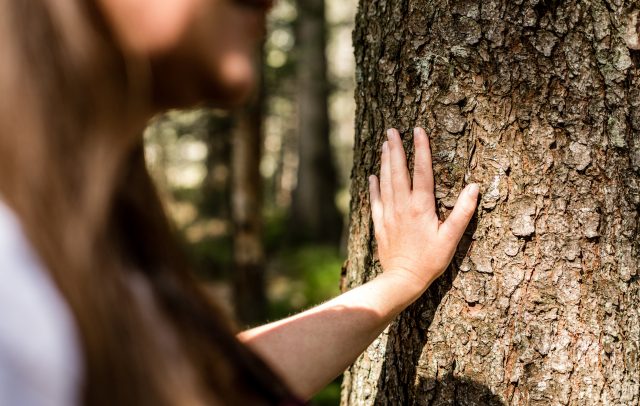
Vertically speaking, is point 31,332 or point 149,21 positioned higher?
point 149,21

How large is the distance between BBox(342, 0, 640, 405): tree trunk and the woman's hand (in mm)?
45

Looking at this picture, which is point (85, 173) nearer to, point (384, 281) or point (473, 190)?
point (384, 281)

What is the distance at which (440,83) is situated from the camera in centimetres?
168

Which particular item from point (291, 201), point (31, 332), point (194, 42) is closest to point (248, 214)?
→ point (194, 42)

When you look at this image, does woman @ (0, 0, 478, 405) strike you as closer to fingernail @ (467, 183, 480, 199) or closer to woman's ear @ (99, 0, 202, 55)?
woman's ear @ (99, 0, 202, 55)

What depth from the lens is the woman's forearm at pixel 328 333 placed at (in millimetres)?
1416

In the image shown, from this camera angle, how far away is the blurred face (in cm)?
74

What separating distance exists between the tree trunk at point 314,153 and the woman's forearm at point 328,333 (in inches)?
424

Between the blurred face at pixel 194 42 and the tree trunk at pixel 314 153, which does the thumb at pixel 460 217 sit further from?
the tree trunk at pixel 314 153

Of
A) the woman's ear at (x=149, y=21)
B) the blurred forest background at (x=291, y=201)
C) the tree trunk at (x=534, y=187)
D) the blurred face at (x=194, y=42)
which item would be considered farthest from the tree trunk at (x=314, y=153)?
the woman's ear at (x=149, y=21)

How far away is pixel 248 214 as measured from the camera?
6727 mm

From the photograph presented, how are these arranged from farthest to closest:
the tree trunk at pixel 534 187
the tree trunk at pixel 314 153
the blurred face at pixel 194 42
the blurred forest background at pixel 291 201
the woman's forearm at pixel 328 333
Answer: the tree trunk at pixel 314 153, the blurred forest background at pixel 291 201, the tree trunk at pixel 534 187, the woman's forearm at pixel 328 333, the blurred face at pixel 194 42

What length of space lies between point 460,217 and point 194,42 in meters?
1.01

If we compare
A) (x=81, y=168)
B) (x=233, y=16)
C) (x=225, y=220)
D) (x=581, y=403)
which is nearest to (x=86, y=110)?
(x=81, y=168)
